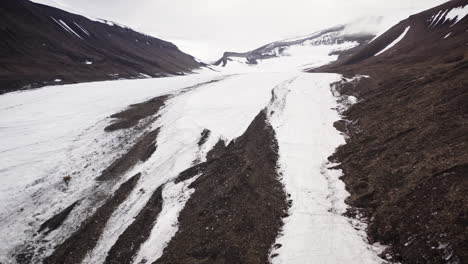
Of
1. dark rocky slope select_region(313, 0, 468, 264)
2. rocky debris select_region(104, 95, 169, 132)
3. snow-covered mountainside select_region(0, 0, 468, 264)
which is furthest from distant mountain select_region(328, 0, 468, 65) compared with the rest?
rocky debris select_region(104, 95, 169, 132)

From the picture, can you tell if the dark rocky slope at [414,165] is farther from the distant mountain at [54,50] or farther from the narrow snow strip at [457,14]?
the narrow snow strip at [457,14]

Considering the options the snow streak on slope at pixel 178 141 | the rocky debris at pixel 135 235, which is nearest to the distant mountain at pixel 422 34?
the snow streak on slope at pixel 178 141

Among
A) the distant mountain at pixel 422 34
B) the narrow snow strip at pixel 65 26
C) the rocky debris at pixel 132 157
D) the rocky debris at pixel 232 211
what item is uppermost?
the narrow snow strip at pixel 65 26

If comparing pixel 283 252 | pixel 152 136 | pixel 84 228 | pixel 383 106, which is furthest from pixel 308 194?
pixel 152 136

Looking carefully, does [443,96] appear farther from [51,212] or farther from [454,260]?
[51,212]

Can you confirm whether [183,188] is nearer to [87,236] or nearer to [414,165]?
[87,236]
